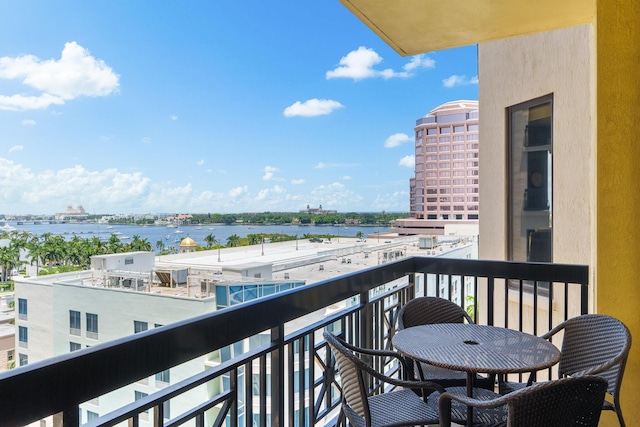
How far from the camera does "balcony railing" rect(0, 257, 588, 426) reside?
98cm

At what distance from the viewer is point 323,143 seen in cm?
4481

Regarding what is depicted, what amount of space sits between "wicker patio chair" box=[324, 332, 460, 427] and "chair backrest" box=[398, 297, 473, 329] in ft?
1.61

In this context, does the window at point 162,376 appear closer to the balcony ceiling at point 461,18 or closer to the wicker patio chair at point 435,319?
the wicker patio chair at point 435,319

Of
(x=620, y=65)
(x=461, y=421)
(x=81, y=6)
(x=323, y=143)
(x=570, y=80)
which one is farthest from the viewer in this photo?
(x=323, y=143)

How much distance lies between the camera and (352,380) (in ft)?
5.59

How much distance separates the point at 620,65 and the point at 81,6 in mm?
41469

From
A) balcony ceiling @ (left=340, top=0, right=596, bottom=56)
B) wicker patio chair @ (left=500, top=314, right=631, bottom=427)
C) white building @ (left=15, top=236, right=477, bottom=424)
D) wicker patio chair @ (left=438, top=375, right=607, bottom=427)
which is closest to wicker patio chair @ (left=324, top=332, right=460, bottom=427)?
wicker patio chair @ (left=438, top=375, right=607, bottom=427)

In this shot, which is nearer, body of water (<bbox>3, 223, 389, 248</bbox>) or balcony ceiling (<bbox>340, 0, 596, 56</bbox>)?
balcony ceiling (<bbox>340, 0, 596, 56</bbox>)

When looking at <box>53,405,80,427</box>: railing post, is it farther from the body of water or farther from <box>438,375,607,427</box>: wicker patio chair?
the body of water

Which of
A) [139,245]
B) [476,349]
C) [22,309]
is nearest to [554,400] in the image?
[476,349]

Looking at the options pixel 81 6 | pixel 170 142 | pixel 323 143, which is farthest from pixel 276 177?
pixel 81 6

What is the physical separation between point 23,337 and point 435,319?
18095mm

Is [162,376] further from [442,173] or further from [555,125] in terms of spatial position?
[442,173]

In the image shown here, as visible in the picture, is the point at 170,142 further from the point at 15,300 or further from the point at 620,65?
the point at 620,65
